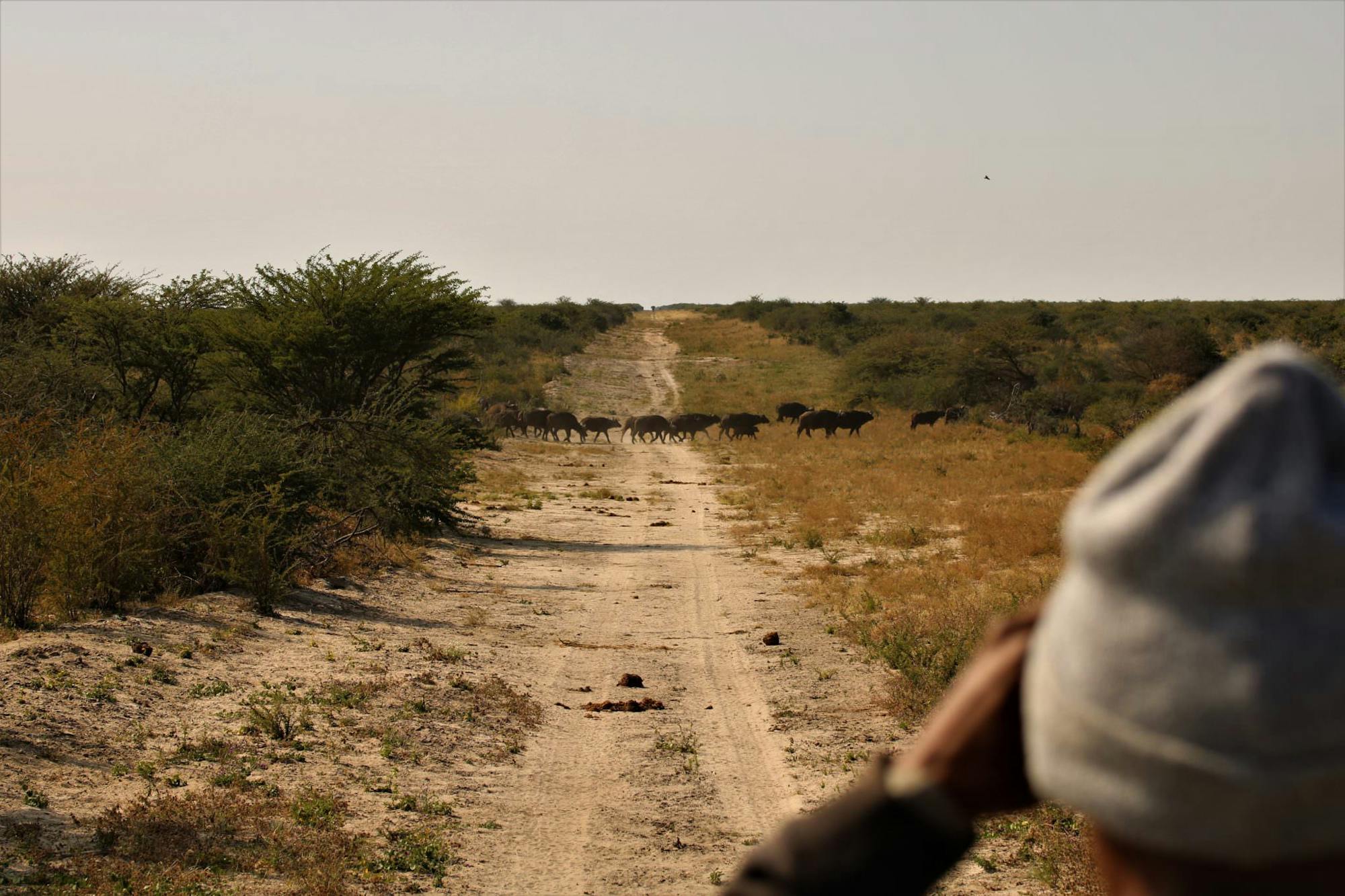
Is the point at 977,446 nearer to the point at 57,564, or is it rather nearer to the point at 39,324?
the point at 39,324

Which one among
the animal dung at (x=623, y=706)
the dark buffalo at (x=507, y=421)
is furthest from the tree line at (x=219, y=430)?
the dark buffalo at (x=507, y=421)

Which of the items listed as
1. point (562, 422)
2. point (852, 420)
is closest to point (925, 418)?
point (852, 420)

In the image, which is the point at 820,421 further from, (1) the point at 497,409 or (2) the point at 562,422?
(1) the point at 497,409

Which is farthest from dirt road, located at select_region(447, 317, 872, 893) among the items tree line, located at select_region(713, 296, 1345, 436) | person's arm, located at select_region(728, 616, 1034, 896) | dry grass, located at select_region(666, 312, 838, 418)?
dry grass, located at select_region(666, 312, 838, 418)

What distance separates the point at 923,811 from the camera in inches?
41.3

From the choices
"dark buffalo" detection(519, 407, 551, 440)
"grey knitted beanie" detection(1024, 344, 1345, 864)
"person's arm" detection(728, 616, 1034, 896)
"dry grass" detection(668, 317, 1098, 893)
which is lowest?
"dry grass" detection(668, 317, 1098, 893)

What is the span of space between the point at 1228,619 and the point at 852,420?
39.7m

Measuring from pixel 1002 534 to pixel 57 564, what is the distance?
441 inches

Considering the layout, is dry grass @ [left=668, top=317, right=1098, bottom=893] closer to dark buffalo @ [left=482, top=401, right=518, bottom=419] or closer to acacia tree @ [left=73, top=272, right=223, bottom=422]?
dark buffalo @ [left=482, top=401, right=518, bottom=419]

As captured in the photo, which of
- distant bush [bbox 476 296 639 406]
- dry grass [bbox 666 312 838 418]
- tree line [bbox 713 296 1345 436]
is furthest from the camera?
dry grass [bbox 666 312 838 418]

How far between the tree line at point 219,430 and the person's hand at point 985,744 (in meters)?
9.96

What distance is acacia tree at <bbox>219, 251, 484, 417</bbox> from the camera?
18203 millimetres

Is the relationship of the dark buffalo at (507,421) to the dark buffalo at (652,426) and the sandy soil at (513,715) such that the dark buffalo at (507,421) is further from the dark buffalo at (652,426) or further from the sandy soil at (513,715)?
the sandy soil at (513,715)

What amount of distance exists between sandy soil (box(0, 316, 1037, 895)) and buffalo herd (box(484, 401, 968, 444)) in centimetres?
2524
